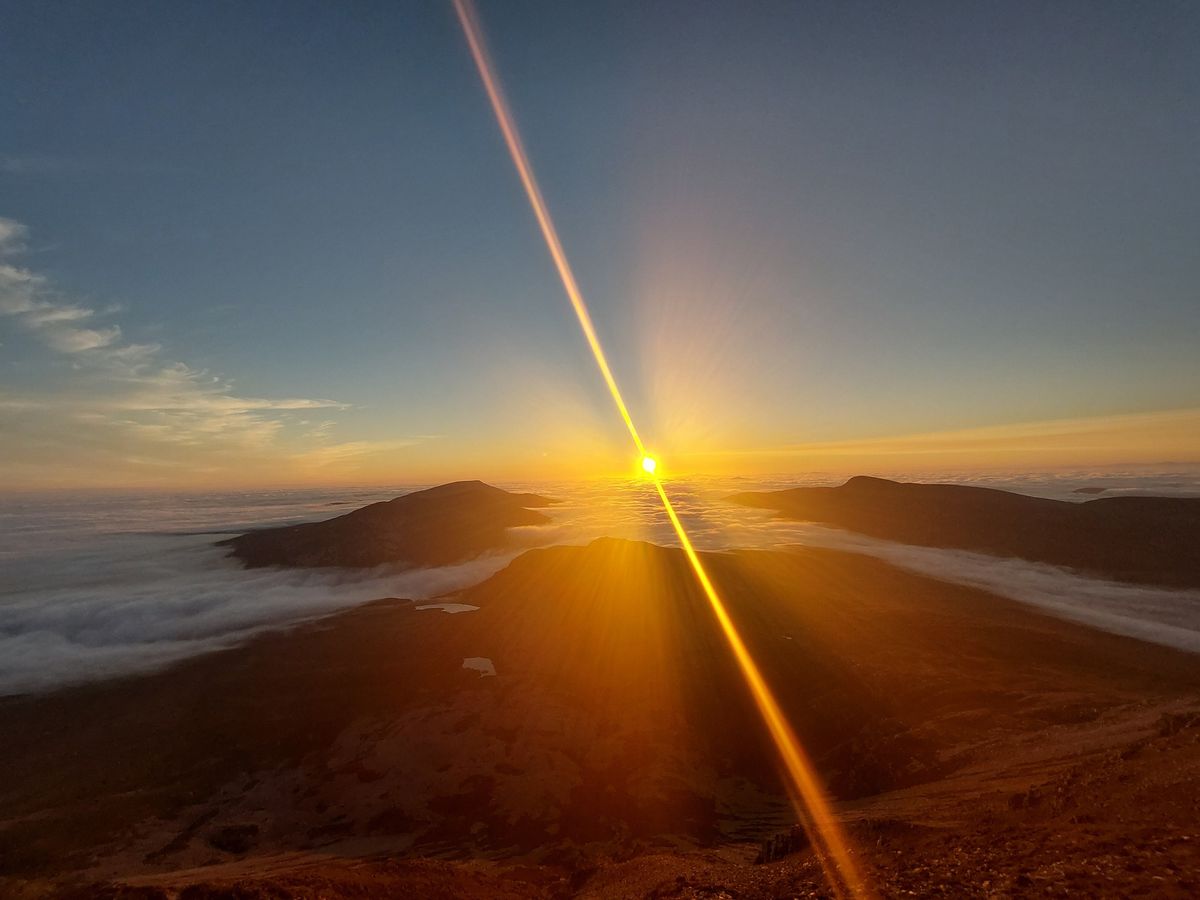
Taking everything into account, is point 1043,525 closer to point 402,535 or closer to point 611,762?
point 611,762

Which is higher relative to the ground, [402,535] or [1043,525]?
[402,535]

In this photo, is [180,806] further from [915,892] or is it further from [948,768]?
[948,768]

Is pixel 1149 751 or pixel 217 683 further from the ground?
pixel 1149 751

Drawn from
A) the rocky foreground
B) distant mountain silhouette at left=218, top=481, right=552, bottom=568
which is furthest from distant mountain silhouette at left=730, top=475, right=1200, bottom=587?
distant mountain silhouette at left=218, top=481, right=552, bottom=568

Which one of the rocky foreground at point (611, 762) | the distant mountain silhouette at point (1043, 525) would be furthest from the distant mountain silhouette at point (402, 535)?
the distant mountain silhouette at point (1043, 525)

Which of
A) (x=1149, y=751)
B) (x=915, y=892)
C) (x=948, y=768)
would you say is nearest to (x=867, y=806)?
(x=948, y=768)

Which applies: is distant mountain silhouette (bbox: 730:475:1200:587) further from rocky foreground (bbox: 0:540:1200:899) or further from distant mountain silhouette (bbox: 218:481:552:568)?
distant mountain silhouette (bbox: 218:481:552:568)

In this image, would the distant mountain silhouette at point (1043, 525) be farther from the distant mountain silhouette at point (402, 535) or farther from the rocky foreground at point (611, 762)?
the distant mountain silhouette at point (402, 535)

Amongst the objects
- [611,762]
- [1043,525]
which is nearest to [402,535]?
[611,762]
